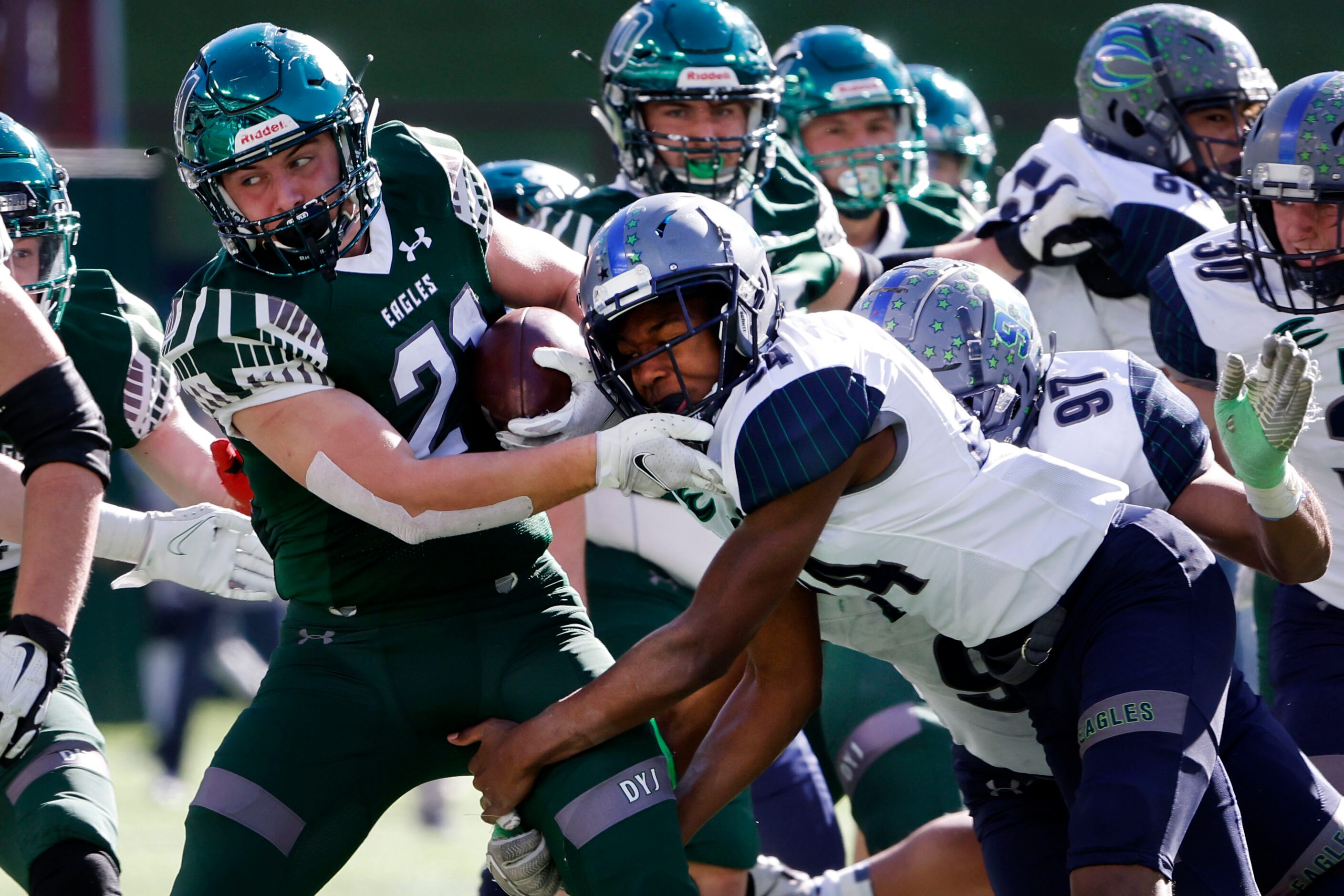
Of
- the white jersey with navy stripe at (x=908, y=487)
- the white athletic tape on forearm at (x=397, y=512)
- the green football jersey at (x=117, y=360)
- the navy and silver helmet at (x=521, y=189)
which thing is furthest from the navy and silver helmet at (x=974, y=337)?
the navy and silver helmet at (x=521, y=189)

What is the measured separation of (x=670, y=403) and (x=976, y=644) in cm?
64

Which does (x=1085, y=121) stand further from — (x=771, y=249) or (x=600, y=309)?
(x=600, y=309)

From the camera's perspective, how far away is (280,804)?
270cm

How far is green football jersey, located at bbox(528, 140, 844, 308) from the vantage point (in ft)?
14.2

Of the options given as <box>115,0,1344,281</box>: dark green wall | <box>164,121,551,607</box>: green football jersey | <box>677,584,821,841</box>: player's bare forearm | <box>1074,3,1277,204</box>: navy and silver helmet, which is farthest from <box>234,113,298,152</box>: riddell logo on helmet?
<box>115,0,1344,281</box>: dark green wall

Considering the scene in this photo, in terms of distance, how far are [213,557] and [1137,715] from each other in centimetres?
207

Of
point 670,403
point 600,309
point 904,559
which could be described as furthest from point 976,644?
point 600,309

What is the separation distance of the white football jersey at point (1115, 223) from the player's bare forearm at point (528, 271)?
1.83 metres

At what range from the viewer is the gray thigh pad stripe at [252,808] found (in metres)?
2.68

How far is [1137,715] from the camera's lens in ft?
8.45

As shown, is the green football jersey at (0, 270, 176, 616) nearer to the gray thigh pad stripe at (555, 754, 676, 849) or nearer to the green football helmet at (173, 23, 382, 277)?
the green football helmet at (173, 23, 382, 277)

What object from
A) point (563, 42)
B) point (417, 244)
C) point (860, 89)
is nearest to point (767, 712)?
point (417, 244)

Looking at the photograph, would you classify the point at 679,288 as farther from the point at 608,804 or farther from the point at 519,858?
the point at 519,858

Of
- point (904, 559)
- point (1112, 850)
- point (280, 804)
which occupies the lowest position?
point (280, 804)
